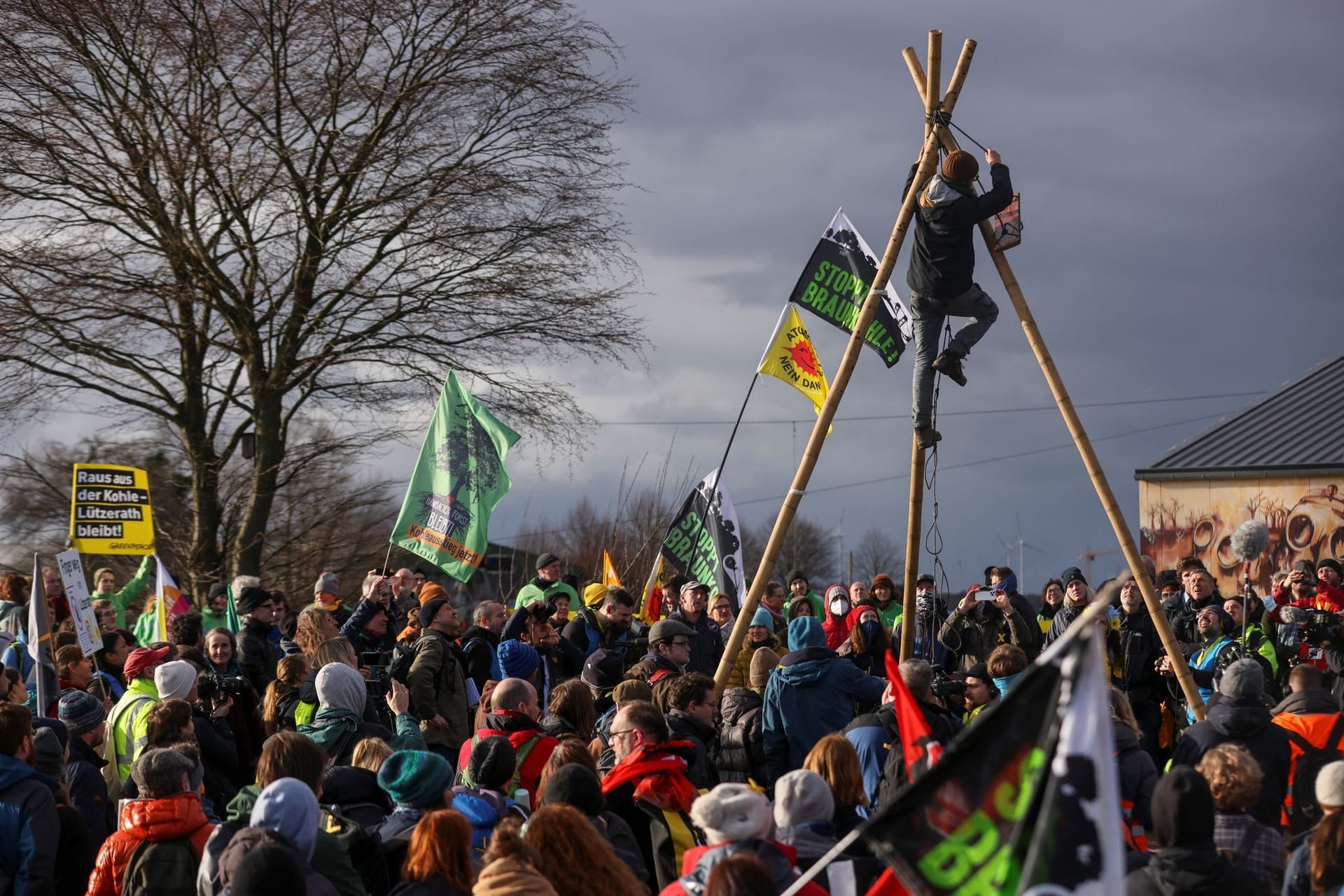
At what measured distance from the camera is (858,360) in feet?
30.7

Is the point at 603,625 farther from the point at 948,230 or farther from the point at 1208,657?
the point at 1208,657

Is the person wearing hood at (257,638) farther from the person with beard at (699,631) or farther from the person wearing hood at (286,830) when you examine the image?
the person wearing hood at (286,830)

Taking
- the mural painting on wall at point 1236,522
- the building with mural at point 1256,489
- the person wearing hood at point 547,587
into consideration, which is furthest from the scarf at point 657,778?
the building with mural at point 1256,489

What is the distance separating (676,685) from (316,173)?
1395cm

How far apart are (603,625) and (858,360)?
328 centimetres

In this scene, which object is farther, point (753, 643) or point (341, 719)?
point (753, 643)

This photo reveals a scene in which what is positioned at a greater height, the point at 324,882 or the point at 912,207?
the point at 912,207

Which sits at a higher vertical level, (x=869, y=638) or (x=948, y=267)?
(x=948, y=267)

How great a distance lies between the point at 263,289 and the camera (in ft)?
65.0

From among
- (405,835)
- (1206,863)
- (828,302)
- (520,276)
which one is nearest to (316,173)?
(520,276)

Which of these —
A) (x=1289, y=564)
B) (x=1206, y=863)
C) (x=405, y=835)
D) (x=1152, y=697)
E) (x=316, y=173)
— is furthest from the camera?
(x=1289, y=564)

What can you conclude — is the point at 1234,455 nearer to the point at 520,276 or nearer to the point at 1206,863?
the point at 520,276

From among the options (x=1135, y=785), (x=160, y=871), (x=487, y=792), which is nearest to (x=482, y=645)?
(x=487, y=792)

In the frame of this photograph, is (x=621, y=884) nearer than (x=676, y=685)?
Yes
